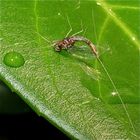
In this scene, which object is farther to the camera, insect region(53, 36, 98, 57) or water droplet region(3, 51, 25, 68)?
insect region(53, 36, 98, 57)

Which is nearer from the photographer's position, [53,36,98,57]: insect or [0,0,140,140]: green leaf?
[0,0,140,140]: green leaf

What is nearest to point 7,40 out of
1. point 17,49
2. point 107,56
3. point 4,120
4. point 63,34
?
point 17,49

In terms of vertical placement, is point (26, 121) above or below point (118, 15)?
below

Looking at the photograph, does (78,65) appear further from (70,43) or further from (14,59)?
(14,59)

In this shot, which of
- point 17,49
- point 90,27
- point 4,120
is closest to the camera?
point 17,49

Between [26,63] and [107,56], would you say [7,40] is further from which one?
[107,56]
